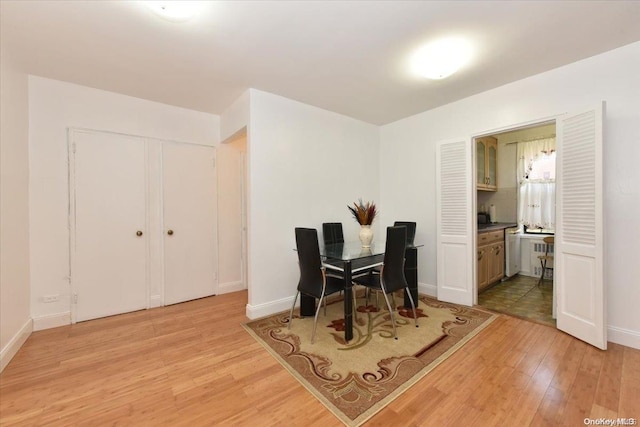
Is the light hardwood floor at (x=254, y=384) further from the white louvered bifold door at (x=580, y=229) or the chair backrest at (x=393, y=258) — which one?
the chair backrest at (x=393, y=258)

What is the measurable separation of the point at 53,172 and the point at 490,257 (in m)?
5.59

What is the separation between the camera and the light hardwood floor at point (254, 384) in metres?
1.55

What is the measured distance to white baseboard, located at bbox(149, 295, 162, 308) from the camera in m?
3.32

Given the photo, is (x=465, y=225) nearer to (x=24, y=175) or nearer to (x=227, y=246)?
(x=227, y=246)

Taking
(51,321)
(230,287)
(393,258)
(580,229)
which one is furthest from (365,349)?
(51,321)

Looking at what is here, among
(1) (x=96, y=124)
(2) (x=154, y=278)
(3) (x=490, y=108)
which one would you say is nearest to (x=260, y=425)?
(2) (x=154, y=278)

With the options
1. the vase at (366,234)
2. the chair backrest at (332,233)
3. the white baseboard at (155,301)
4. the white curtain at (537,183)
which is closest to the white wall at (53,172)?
the white baseboard at (155,301)

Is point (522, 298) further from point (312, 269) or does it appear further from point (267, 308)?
point (267, 308)

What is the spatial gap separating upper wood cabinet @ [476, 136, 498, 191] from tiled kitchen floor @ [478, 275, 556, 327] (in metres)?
1.59

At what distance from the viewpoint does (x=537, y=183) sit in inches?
173

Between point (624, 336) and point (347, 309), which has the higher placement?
point (347, 309)

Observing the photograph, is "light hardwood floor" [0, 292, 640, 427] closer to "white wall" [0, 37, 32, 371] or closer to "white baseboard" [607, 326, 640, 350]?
"white baseboard" [607, 326, 640, 350]

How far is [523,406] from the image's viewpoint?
1.60m

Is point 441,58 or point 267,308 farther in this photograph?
point 267,308
